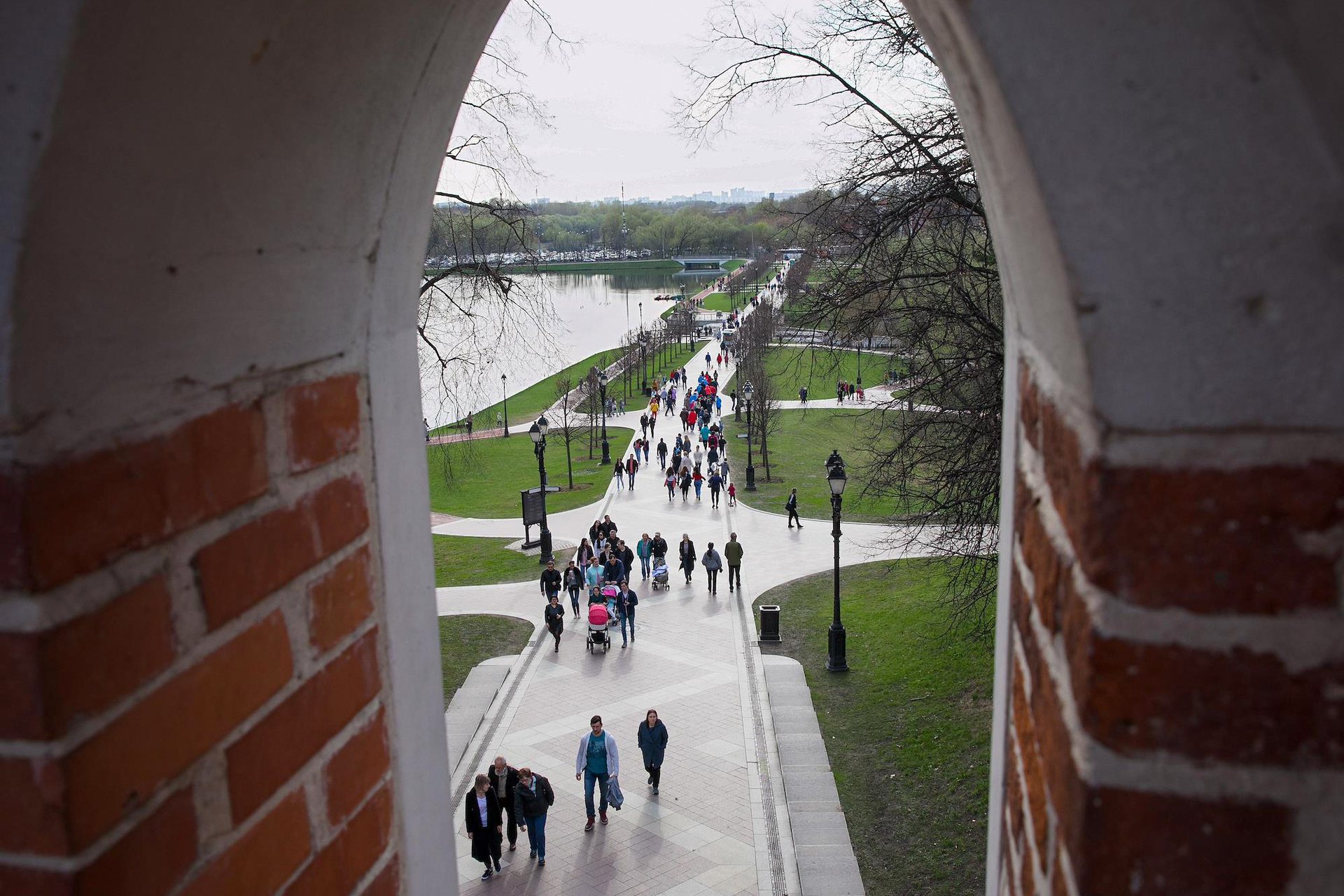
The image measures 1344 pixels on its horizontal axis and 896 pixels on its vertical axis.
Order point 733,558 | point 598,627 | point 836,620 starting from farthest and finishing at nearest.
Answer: point 733,558, point 598,627, point 836,620

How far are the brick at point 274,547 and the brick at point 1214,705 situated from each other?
109 cm

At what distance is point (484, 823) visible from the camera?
457 inches

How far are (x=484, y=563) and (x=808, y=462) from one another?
15.4 m

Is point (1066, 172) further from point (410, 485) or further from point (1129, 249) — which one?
point (410, 485)

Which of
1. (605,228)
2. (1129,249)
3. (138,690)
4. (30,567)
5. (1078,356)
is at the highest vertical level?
(605,228)

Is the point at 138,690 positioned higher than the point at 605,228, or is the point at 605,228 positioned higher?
the point at 605,228

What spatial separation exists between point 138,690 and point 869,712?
15.0 meters

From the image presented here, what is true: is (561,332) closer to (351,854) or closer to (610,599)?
(610,599)

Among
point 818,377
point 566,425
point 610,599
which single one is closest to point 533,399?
point 818,377

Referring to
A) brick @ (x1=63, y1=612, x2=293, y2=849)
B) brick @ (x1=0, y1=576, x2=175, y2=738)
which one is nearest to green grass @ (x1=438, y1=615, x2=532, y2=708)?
brick @ (x1=63, y1=612, x2=293, y2=849)

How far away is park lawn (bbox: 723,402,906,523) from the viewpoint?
2983cm

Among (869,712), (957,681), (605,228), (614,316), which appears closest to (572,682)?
(869,712)

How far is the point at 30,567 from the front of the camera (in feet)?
3.42

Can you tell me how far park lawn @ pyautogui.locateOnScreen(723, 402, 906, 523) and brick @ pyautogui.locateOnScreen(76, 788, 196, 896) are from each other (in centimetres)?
2352
